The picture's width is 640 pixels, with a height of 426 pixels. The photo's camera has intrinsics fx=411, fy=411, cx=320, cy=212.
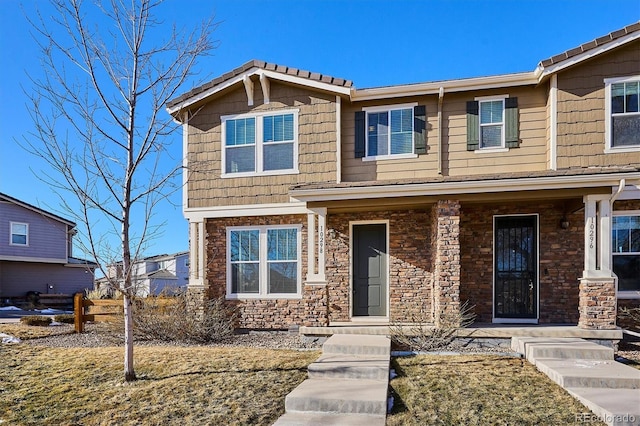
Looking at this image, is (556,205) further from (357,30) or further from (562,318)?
(357,30)

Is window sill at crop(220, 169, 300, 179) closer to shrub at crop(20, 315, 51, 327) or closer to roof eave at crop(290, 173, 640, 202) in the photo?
roof eave at crop(290, 173, 640, 202)

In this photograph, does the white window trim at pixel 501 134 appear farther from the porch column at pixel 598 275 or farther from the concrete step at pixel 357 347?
the concrete step at pixel 357 347

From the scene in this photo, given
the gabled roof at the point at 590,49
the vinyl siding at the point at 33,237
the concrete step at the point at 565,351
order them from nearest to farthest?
the concrete step at the point at 565,351
the gabled roof at the point at 590,49
the vinyl siding at the point at 33,237

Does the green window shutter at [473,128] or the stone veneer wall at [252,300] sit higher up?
the green window shutter at [473,128]

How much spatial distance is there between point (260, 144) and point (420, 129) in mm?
3826

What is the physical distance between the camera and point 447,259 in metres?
7.88

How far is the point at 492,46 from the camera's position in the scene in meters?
10.6

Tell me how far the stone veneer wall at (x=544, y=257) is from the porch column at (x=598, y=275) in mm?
1077

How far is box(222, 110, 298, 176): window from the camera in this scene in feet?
32.6

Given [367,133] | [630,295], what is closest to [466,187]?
[367,133]

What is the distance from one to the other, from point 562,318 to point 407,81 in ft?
20.4

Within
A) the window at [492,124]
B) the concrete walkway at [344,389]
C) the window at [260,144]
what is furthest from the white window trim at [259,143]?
the concrete walkway at [344,389]

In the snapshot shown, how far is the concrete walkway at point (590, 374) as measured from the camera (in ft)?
14.8

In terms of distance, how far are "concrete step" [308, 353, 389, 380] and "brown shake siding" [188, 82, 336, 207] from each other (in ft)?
14.5
